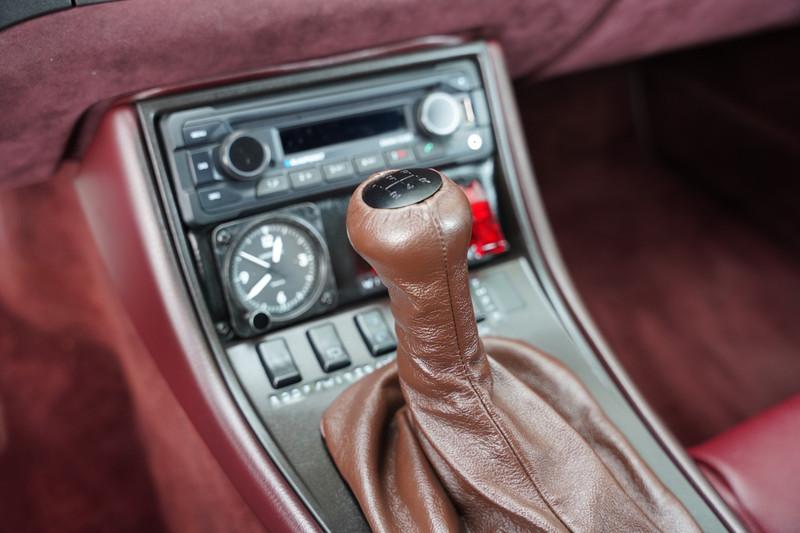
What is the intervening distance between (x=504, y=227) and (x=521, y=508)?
0.46m

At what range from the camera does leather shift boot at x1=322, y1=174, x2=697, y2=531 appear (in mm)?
531

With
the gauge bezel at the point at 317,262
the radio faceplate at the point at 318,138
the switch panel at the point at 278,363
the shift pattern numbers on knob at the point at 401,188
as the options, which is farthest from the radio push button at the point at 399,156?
the shift pattern numbers on knob at the point at 401,188

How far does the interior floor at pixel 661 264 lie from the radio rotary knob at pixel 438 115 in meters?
0.67

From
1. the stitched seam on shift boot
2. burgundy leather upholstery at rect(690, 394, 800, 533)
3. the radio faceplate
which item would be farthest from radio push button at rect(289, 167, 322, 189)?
burgundy leather upholstery at rect(690, 394, 800, 533)

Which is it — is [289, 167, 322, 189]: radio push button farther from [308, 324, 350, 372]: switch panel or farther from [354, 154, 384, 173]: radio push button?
[308, 324, 350, 372]: switch panel

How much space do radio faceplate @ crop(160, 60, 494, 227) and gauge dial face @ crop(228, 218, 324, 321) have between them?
0.03 metres

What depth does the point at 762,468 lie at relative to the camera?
0.75 meters

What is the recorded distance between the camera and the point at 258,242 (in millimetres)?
849

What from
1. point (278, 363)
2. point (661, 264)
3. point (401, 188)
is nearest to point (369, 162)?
point (278, 363)

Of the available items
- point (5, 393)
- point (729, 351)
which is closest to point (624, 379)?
point (729, 351)

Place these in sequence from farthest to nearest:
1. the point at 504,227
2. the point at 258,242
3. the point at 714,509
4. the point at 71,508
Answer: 1. the point at 71,508
2. the point at 504,227
3. the point at 258,242
4. the point at 714,509

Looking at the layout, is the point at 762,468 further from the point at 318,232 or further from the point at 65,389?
the point at 65,389

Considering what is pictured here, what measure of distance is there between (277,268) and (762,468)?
1.72 ft

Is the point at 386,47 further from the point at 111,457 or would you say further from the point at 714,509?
the point at 111,457
